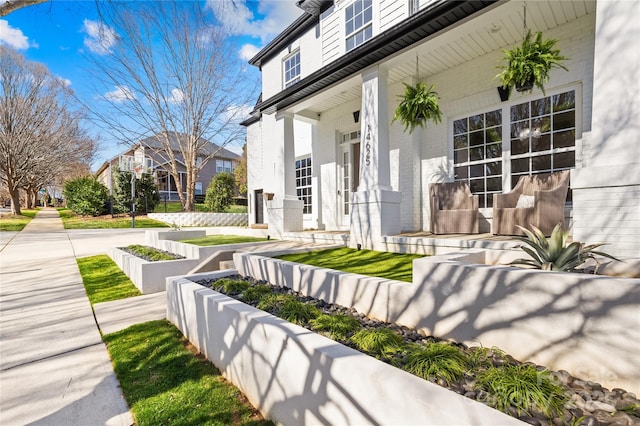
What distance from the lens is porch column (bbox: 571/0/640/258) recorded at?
10.2ft

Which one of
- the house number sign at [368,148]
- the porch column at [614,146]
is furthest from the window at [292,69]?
the porch column at [614,146]

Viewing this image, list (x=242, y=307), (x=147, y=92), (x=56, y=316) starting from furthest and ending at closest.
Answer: (x=147, y=92) < (x=56, y=316) < (x=242, y=307)

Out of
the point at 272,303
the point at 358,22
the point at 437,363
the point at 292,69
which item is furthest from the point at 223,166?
the point at 437,363

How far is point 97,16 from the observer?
3219 millimetres

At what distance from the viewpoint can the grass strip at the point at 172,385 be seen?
→ 1925 millimetres

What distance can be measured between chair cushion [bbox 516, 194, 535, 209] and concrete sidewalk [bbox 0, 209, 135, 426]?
552cm

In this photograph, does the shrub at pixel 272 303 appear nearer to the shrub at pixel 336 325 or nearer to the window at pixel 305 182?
the shrub at pixel 336 325

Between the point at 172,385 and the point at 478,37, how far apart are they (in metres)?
6.64

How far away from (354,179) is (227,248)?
4.04 metres

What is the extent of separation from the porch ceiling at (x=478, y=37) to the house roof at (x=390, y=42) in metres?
0.11

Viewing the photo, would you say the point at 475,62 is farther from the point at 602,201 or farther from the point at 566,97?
the point at 602,201

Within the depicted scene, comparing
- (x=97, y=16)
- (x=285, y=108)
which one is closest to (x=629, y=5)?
(x=97, y=16)

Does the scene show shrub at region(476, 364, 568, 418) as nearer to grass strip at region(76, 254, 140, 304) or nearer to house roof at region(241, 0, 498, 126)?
house roof at region(241, 0, 498, 126)

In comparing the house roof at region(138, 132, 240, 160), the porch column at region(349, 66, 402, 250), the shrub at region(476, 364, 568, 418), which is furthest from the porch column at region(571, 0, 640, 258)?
the house roof at region(138, 132, 240, 160)
